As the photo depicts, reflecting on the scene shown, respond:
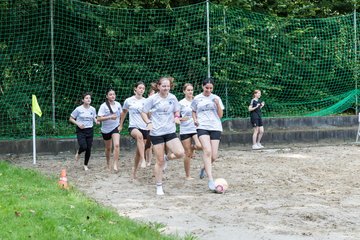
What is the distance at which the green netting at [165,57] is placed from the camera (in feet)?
53.5

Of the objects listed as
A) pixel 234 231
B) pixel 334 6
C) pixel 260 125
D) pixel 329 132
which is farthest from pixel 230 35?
pixel 234 231

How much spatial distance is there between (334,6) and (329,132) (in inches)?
217

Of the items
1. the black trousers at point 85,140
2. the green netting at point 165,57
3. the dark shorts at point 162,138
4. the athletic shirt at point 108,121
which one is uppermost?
the green netting at point 165,57

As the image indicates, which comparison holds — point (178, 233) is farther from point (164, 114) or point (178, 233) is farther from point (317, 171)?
point (317, 171)

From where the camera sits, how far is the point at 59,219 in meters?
7.20

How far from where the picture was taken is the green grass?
666 cm

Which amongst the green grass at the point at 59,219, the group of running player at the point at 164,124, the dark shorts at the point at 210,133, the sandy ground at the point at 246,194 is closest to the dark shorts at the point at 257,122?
the sandy ground at the point at 246,194

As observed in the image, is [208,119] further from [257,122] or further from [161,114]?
[257,122]

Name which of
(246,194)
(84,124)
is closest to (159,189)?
(246,194)

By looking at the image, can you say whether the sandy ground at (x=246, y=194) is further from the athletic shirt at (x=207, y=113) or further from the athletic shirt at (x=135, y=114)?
the athletic shirt at (x=207, y=113)

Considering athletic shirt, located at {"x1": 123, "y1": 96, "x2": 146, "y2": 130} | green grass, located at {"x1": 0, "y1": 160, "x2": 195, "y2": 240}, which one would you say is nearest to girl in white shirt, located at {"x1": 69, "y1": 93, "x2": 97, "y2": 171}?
athletic shirt, located at {"x1": 123, "y1": 96, "x2": 146, "y2": 130}

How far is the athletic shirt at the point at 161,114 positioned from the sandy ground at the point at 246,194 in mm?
1014

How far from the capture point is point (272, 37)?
18516 millimetres

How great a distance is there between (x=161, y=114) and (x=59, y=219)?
3770 millimetres
